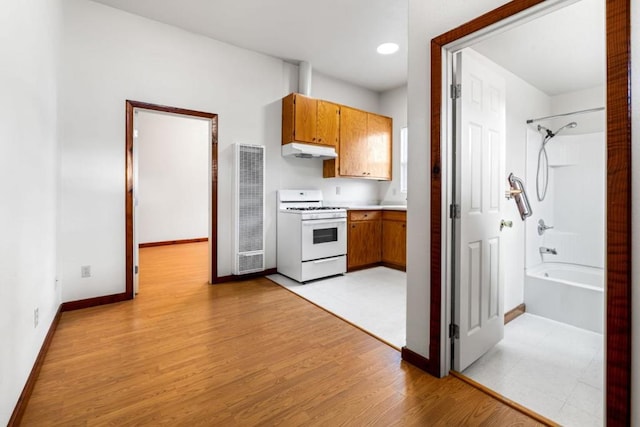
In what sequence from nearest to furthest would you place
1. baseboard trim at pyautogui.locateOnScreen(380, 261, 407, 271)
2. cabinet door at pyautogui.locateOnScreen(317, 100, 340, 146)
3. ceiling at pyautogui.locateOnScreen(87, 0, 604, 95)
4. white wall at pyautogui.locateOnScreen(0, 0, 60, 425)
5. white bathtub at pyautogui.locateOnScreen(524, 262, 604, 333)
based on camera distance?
white wall at pyautogui.locateOnScreen(0, 0, 60, 425) < ceiling at pyautogui.locateOnScreen(87, 0, 604, 95) < white bathtub at pyautogui.locateOnScreen(524, 262, 604, 333) < cabinet door at pyautogui.locateOnScreen(317, 100, 340, 146) < baseboard trim at pyautogui.locateOnScreen(380, 261, 407, 271)

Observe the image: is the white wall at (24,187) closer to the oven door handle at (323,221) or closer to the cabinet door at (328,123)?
the oven door handle at (323,221)

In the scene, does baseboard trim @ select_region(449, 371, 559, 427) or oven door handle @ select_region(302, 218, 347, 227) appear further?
oven door handle @ select_region(302, 218, 347, 227)

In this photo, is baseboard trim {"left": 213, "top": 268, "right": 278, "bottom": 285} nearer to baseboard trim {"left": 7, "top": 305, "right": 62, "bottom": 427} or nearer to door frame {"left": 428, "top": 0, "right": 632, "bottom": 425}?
baseboard trim {"left": 7, "top": 305, "right": 62, "bottom": 427}

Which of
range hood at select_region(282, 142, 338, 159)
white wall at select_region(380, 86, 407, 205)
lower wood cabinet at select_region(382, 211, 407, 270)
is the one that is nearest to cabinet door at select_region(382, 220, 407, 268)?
lower wood cabinet at select_region(382, 211, 407, 270)

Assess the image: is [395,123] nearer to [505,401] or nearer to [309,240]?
[309,240]

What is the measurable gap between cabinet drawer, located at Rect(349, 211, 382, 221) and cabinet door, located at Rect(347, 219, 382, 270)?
47mm

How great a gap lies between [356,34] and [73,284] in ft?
13.1

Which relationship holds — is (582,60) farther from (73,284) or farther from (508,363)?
(73,284)

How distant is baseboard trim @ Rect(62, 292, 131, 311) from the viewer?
2772 mm

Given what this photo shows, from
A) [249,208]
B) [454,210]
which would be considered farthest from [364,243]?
[454,210]

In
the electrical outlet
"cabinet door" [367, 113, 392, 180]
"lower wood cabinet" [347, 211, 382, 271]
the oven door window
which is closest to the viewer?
the electrical outlet

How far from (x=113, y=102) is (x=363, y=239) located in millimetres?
3470

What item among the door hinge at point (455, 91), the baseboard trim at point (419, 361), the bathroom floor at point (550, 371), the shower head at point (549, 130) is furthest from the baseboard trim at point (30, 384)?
the shower head at point (549, 130)

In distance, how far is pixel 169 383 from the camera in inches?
66.4
